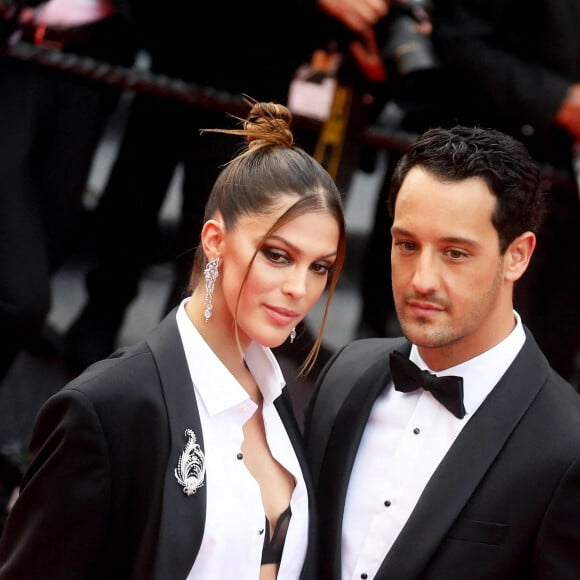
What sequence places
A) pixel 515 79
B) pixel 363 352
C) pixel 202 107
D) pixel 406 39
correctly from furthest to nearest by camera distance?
pixel 515 79, pixel 202 107, pixel 406 39, pixel 363 352

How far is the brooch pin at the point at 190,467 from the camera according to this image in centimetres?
248

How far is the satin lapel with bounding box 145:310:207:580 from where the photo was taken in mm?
2443

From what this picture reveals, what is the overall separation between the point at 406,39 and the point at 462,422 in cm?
176

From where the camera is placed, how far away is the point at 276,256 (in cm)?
264

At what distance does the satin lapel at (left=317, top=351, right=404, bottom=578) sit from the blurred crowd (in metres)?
1.34

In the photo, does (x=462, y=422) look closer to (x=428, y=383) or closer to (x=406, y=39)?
(x=428, y=383)

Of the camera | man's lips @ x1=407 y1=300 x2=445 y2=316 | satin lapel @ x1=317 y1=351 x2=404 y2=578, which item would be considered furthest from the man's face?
the camera

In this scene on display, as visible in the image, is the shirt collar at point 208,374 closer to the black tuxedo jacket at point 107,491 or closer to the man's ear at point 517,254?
the black tuxedo jacket at point 107,491

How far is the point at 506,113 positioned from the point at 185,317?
2.19 meters

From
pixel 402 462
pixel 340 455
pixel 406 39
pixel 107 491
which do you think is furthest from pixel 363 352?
pixel 406 39

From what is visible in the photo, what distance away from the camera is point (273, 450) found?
2.78m

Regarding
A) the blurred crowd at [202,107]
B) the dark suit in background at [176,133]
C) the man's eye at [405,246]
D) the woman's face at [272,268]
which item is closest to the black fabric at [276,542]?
the woman's face at [272,268]

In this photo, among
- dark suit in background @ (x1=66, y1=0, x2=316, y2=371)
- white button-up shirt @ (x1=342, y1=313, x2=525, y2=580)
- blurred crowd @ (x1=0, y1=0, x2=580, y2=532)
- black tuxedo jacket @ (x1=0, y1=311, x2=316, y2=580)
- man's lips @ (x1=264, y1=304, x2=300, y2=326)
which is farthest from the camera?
dark suit in background @ (x1=66, y1=0, x2=316, y2=371)

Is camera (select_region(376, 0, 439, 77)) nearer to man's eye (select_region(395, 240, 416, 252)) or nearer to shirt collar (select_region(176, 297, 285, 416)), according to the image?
man's eye (select_region(395, 240, 416, 252))
